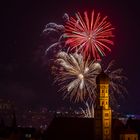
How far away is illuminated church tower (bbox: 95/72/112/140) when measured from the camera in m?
82.9

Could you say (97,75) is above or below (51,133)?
above

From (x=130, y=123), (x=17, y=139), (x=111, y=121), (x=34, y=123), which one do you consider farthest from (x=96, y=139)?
(x=34, y=123)

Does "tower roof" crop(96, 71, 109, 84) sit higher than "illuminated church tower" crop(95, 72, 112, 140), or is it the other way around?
"tower roof" crop(96, 71, 109, 84)

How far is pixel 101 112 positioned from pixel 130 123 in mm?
10166

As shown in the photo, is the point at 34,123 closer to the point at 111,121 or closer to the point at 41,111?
the point at 41,111

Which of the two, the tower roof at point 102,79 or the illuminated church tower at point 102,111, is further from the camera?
the tower roof at point 102,79

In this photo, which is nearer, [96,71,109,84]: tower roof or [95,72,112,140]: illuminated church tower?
[95,72,112,140]: illuminated church tower

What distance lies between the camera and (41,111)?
17250 centimetres

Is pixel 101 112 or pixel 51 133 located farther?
pixel 51 133

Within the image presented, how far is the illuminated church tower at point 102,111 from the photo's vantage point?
272ft

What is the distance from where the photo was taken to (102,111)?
83.2m

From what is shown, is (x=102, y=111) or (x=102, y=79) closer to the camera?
(x=102, y=111)

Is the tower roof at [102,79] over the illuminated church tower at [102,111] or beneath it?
over

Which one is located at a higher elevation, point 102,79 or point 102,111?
point 102,79
